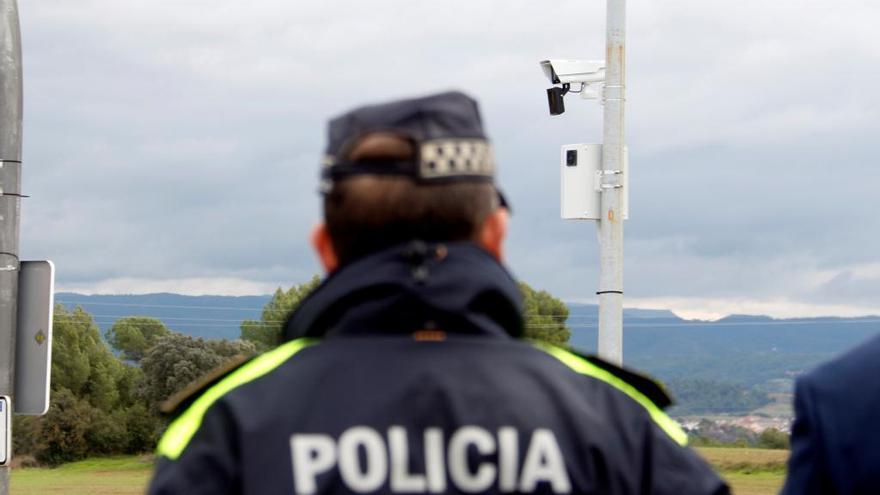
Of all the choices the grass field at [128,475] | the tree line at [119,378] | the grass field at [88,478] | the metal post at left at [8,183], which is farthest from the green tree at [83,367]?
the metal post at left at [8,183]

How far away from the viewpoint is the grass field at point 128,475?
3357 centimetres

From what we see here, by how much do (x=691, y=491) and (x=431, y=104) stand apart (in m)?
0.82

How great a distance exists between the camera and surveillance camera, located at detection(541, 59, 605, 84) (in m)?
15.9

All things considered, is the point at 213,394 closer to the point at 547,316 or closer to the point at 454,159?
the point at 454,159

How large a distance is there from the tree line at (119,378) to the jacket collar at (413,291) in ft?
153

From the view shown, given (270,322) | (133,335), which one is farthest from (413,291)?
(133,335)

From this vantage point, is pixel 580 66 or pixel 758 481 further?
pixel 758 481

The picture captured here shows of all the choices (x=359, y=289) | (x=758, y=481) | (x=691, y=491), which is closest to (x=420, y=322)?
(x=359, y=289)

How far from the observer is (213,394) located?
2.66 metres

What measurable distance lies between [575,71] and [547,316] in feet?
144

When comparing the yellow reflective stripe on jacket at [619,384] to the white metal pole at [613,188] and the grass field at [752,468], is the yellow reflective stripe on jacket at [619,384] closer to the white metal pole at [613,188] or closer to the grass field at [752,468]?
the white metal pole at [613,188]

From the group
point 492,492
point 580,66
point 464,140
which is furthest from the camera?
point 580,66

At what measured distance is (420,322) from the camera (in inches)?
104

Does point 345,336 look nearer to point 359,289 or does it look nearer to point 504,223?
point 359,289
